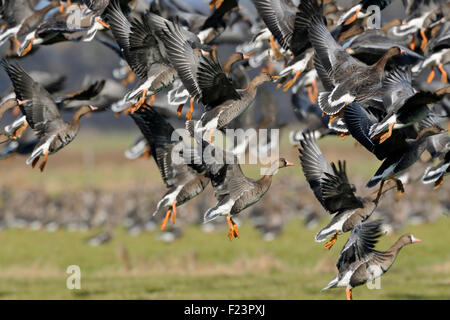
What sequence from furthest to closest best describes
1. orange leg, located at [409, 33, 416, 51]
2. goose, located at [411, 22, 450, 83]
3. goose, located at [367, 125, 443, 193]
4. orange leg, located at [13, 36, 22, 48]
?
1. orange leg, located at [409, 33, 416, 51]
2. orange leg, located at [13, 36, 22, 48]
3. goose, located at [411, 22, 450, 83]
4. goose, located at [367, 125, 443, 193]

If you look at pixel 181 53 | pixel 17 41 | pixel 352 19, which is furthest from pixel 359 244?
pixel 17 41

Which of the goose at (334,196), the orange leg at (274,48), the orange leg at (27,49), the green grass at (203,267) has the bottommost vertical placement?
the green grass at (203,267)

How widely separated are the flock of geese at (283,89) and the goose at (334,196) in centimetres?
1

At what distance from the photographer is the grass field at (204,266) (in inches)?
647

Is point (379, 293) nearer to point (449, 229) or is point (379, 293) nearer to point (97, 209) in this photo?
point (449, 229)

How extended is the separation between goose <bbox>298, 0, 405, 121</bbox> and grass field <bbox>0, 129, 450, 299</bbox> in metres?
6.57

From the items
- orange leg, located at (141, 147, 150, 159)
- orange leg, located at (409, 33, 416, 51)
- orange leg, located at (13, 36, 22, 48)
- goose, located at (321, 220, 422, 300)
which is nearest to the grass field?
orange leg, located at (141, 147, 150, 159)

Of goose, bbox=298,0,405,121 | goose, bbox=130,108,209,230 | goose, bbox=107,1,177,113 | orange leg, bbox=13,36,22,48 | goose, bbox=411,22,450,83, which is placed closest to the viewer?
goose, bbox=298,0,405,121

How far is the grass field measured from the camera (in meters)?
16.4

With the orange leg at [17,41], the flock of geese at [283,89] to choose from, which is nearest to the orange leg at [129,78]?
the flock of geese at [283,89]

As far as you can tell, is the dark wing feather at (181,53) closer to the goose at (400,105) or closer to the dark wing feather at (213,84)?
the dark wing feather at (213,84)

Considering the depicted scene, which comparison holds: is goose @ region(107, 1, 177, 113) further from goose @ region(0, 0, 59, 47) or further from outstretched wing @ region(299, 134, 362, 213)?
goose @ region(0, 0, 59, 47)

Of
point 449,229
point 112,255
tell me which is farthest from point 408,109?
point 449,229
